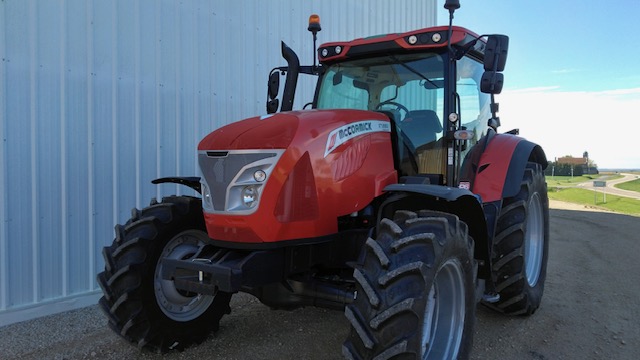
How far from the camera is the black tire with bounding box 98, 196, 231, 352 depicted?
10.8 feet

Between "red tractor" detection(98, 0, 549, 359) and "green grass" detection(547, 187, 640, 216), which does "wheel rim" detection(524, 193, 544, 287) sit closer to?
"red tractor" detection(98, 0, 549, 359)

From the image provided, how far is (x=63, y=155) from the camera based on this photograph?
179 inches

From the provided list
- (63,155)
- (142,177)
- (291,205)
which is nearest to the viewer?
(291,205)

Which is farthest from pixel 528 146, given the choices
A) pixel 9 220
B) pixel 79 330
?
pixel 9 220

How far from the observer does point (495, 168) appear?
12.9 feet

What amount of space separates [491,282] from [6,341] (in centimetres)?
403

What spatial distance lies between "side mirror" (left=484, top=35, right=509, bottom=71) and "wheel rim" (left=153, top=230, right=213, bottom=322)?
2525 mm

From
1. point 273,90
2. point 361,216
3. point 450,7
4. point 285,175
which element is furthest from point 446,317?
point 273,90

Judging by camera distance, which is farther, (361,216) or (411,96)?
(411,96)

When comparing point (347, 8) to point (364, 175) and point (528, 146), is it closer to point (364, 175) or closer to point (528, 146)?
point (528, 146)

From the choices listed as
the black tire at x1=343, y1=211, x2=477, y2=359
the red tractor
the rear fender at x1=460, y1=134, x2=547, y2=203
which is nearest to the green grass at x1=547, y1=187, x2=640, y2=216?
the rear fender at x1=460, y1=134, x2=547, y2=203

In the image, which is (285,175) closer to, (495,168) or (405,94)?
(405,94)

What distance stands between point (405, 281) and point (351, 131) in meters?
1.12

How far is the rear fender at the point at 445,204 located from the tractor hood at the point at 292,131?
18.6 inches
